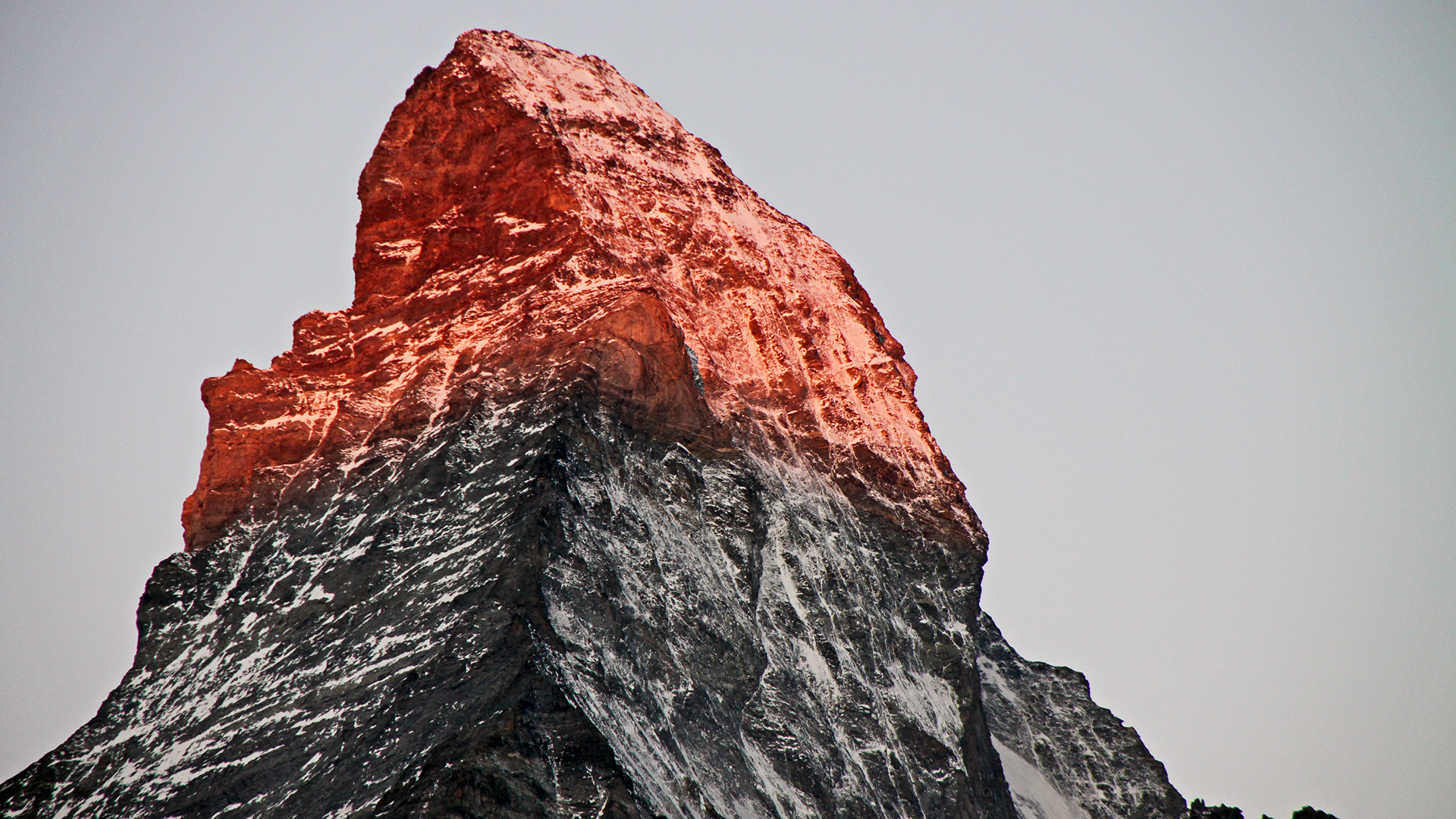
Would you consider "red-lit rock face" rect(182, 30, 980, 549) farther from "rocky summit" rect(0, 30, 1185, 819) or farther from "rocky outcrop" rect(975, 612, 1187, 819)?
"rocky outcrop" rect(975, 612, 1187, 819)

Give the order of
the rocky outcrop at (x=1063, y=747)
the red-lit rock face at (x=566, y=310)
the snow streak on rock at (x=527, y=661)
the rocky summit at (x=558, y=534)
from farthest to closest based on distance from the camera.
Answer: the rocky outcrop at (x=1063, y=747), the red-lit rock face at (x=566, y=310), the rocky summit at (x=558, y=534), the snow streak on rock at (x=527, y=661)

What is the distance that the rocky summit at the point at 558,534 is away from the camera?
6888 centimetres

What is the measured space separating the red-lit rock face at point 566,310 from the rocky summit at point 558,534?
0.25 meters

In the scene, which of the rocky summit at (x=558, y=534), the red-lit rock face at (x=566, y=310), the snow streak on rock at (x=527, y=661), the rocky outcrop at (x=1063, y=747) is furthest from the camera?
the rocky outcrop at (x=1063, y=747)

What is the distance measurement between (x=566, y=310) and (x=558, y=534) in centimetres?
1765

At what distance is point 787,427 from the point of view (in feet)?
344

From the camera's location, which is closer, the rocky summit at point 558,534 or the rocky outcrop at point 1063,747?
the rocky summit at point 558,534

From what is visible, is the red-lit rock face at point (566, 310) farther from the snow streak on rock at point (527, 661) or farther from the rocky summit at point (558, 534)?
the snow streak on rock at point (527, 661)

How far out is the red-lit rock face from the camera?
289ft

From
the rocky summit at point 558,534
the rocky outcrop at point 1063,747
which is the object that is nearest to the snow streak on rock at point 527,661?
the rocky summit at point 558,534

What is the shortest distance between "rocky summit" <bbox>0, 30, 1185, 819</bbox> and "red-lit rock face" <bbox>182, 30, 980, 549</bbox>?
9.9 inches

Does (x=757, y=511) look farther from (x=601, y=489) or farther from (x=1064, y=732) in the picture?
(x=1064, y=732)

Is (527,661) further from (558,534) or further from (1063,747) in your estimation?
(1063,747)

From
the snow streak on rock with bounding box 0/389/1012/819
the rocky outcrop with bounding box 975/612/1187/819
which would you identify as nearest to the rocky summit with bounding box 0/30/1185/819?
the snow streak on rock with bounding box 0/389/1012/819
